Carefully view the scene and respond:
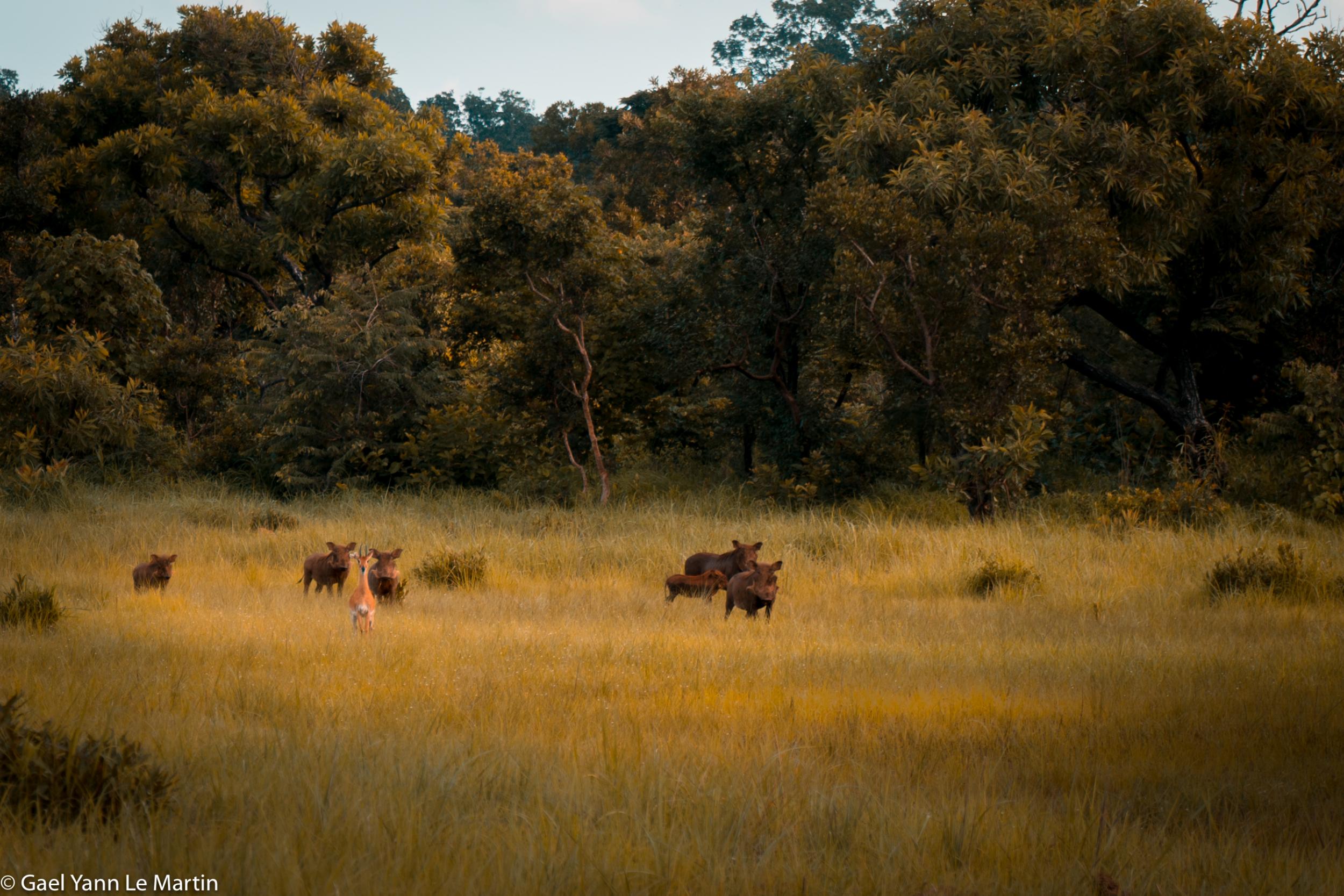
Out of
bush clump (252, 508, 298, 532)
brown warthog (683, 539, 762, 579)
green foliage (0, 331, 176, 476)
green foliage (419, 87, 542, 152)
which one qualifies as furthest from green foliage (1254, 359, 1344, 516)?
green foliage (419, 87, 542, 152)

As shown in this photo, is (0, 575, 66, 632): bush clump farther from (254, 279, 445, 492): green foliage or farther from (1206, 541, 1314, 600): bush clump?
(254, 279, 445, 492): green foliage

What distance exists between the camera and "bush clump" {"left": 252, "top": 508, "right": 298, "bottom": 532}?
16500 millimetres

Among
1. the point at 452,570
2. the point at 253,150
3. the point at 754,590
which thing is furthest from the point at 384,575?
the point at 253,150

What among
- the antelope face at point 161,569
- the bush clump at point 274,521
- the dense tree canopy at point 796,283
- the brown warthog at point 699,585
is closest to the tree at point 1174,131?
the dense tree canopy at point 796,283

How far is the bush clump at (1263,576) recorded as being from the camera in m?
10.9

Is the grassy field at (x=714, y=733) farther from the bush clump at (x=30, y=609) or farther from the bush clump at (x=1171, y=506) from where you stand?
the bush clump at (x=1171, y=506)

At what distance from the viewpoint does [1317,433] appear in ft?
59.5

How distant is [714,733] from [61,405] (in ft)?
66.3

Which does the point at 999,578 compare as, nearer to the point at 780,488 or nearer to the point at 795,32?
the point at 780,488

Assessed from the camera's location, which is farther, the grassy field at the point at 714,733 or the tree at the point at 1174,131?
the tree at the point at 1174,131

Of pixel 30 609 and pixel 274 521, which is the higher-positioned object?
pixel 30 609

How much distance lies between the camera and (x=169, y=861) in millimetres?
3527

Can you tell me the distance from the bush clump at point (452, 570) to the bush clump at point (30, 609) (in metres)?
4.30

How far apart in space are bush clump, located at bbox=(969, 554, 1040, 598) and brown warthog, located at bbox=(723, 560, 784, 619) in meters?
2.91
